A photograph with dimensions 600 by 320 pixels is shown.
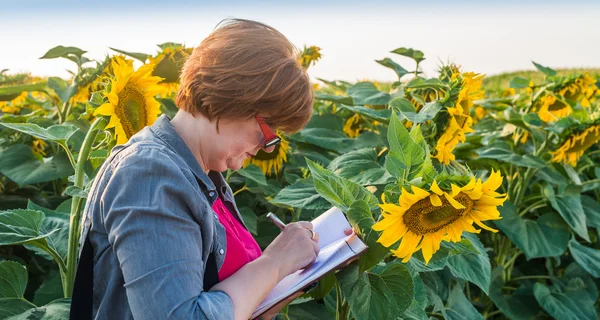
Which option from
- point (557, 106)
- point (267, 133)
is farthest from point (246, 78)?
point (557, 106)

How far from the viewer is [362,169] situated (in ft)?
6.57

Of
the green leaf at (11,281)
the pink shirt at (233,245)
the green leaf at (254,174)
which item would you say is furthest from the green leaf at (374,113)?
the green leaf at (11,281)

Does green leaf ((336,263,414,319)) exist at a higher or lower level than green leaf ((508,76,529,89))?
higher

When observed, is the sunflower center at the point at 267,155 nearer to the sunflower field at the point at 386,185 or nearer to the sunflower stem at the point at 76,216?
the sunflower field at the point at 386,185

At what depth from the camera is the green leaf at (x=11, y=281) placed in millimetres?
1632

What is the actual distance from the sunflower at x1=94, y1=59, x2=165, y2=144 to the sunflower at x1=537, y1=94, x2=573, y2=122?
1.67 meters

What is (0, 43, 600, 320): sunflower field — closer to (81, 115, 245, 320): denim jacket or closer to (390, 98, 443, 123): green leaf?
(390, 98, 443, 123): green leaf

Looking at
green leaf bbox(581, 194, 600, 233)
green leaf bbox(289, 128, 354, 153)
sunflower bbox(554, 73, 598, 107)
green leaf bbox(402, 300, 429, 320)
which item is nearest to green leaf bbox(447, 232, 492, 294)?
green leaf bbox(402, 300, 429, 320)

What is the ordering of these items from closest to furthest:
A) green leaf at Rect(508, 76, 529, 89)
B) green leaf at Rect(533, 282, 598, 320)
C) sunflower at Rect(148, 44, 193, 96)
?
sunflower at Rect(148, 44, 193, 96), green leaf at Rect(533, 282, 598, 320), green leaf at Rect(508, 76, 529, 89)

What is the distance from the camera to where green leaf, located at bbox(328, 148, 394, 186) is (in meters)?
1.84

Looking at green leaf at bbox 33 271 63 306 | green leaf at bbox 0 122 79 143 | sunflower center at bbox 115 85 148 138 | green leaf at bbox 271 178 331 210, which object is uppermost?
sunflower center at bbox 115 85 148 138

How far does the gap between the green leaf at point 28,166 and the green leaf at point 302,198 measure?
83 cm

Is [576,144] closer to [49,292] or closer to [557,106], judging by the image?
[557,106]

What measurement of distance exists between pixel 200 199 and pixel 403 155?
1.32ft
